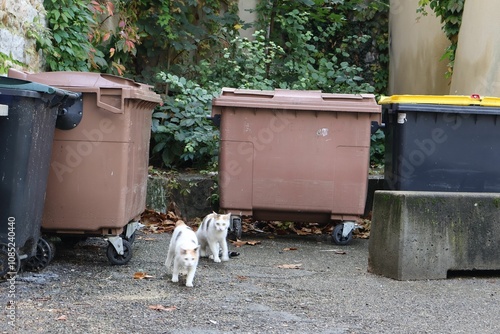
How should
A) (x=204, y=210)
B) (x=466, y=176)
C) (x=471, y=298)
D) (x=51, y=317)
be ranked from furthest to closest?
(x=204, y=210) < (x=466, y=176) < (x=471, y=298) < (x=51, y=317)

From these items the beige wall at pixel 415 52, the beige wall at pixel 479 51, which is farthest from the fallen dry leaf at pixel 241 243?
the beige wall at pixel 415 52

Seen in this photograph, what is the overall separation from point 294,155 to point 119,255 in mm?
2067

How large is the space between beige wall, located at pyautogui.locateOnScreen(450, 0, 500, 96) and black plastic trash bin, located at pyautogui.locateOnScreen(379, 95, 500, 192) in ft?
5.15

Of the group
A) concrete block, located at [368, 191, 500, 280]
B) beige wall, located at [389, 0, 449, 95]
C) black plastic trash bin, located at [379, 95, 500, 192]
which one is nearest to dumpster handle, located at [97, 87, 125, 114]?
concrete block, located at [368, 191, 500, 280]

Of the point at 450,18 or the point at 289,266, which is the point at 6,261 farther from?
the point at 450,18

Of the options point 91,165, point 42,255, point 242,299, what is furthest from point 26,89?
point 242,299

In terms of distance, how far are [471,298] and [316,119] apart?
8.47 ft

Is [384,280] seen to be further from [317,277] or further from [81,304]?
[81,304]

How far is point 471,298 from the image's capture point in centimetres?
523

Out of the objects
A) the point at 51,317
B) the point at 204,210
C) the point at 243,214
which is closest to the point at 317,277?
the point at 243,214

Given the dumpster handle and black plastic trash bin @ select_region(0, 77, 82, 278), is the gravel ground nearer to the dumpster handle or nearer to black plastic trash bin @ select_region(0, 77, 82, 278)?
black plastic trash bin @ select_region(0, 77, 82, 278)

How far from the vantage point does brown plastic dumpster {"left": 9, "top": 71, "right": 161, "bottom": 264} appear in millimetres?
5730

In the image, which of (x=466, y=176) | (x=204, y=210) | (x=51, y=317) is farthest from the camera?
(x=204, y=210)

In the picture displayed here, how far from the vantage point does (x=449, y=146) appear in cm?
711
